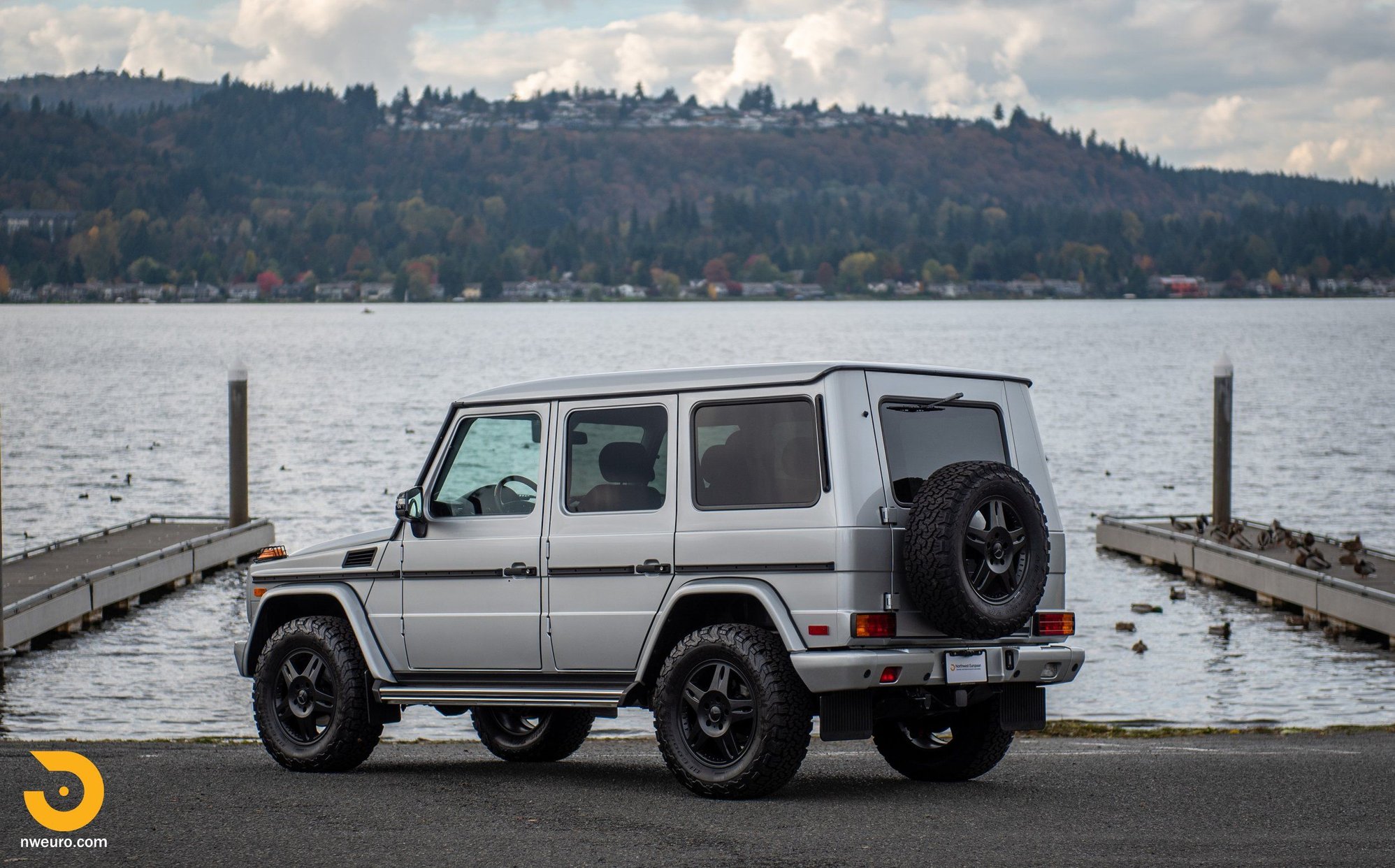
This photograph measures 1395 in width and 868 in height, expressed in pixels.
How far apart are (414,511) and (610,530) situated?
4.56ft

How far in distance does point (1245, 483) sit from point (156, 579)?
119 feet

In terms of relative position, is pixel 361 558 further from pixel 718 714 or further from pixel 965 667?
pixel 965 667

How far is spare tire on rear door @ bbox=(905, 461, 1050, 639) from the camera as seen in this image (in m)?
8.68

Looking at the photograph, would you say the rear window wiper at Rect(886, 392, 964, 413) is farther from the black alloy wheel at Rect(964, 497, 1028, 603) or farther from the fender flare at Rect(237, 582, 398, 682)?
the fender flare at Rect(237, 582, 398, 682)

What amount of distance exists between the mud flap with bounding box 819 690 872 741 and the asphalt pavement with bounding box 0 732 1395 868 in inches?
16.2

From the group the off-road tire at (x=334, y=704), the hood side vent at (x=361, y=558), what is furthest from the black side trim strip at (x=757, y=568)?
the off-road tire at (x=334, y=704)

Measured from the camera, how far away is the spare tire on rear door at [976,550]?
8680 mm

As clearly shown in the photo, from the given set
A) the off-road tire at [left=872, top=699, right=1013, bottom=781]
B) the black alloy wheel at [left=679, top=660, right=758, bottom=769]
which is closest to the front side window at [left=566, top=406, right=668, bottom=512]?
the black alloy wheel at [left=679, top=660, right=758, bottom=769]

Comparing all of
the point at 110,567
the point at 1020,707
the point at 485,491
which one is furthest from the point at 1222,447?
the point at 485,491

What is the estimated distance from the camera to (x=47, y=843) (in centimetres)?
819

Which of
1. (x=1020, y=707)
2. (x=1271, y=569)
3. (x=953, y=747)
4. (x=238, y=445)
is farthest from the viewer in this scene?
(x=238, y=445)

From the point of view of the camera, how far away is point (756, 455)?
30.3 feet

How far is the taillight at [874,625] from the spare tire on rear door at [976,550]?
18cm

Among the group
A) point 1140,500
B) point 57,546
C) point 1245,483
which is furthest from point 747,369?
point 1245,483
